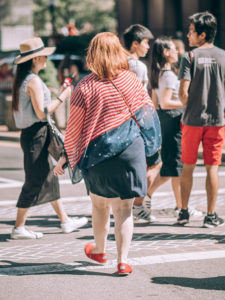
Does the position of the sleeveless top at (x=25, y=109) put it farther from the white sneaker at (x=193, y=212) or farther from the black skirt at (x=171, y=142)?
the white sneaker at (x=193, y=212)

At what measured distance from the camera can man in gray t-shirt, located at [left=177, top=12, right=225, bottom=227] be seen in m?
6.63

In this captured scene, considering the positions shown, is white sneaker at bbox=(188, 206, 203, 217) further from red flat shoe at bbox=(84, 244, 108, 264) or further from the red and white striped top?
the red and white striped top

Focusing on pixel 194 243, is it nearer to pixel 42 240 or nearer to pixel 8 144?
pixel 42 240

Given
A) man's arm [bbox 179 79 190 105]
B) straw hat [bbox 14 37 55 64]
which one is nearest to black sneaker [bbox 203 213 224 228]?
man's arm [bbox 179 79 190 105]

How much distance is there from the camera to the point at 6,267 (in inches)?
211

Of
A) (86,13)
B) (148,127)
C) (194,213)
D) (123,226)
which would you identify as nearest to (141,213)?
(194,213)

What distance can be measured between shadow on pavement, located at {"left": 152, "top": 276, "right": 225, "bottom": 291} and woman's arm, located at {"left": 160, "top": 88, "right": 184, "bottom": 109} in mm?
2585

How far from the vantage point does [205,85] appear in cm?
665

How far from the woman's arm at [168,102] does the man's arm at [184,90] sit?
353mm

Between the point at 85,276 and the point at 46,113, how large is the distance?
184 centimetres

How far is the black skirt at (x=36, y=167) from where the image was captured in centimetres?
652

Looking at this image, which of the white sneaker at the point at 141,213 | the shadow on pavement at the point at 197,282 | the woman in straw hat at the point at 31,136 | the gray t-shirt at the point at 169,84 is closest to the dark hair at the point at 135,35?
the gray t-shirt at the point at 169,84

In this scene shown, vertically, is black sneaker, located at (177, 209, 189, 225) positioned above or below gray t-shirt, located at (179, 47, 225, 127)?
below

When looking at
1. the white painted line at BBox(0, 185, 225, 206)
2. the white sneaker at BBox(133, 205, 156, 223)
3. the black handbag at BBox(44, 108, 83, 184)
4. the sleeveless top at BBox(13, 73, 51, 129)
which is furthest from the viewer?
the white painted line at BBox(0, 185, 225, 206)
